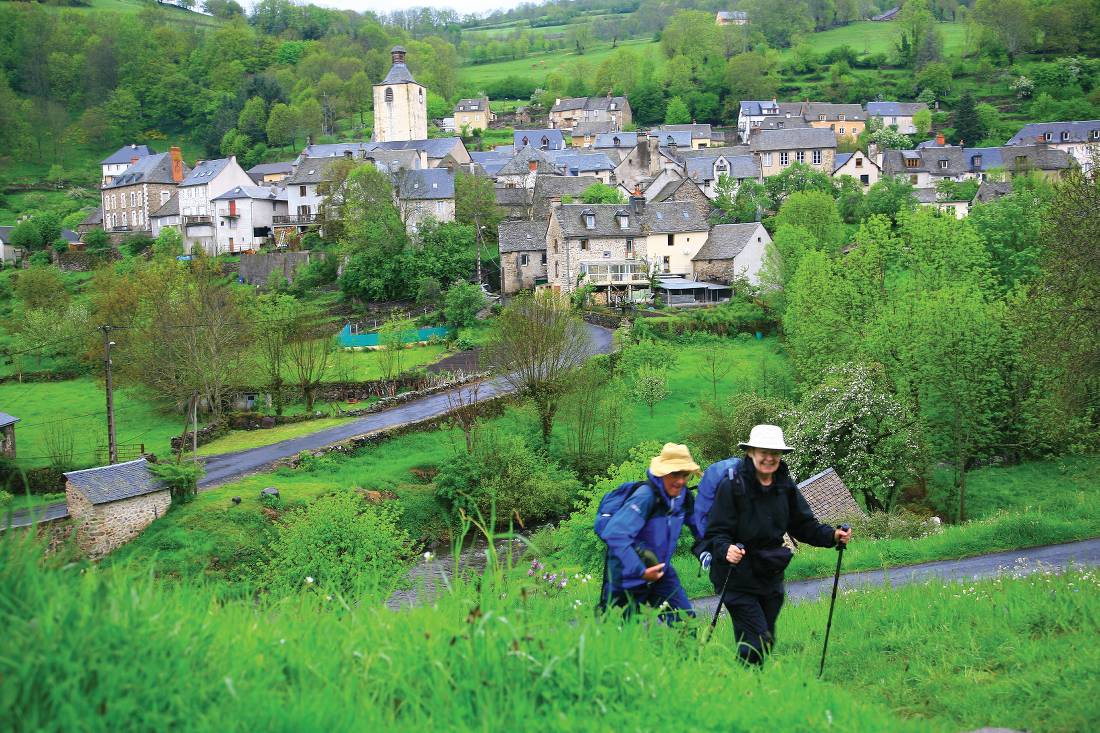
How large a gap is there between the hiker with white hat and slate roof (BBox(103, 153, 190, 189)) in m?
90.9

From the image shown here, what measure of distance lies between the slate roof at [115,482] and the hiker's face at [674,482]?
68.9 ft

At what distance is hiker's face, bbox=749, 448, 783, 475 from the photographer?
7035mm

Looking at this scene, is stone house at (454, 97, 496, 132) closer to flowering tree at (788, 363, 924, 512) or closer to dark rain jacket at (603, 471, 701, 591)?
flowering tree at (788, 363, 924, 512)

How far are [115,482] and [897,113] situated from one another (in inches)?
4095

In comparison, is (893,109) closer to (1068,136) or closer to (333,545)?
(1068,136)

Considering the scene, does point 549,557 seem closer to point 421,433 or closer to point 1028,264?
point 421,433

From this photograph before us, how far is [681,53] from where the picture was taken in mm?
142625

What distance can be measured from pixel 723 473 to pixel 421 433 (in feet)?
94.7

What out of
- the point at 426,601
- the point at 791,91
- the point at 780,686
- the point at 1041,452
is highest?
the point at 791,91

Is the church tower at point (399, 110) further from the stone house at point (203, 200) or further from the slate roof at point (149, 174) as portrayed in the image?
the stone house at point (203, 200)

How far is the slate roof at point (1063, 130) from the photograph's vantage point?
3492 inches

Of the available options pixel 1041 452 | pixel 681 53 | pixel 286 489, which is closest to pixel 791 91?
pixel 681 53

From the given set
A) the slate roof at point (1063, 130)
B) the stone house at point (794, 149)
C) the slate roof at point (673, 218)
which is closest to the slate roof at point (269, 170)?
the stone house at point (794, 149)

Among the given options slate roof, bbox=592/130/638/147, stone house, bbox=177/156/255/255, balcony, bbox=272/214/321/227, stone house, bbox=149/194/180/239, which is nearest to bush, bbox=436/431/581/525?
balcony, bbox=272/214/321/227
